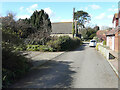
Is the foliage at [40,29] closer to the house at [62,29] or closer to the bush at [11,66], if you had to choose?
the house at [62,29]

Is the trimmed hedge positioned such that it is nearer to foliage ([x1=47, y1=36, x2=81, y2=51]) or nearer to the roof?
foliage ([x1=47, y1=36, x2=81, y2=51])

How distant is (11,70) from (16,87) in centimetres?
91

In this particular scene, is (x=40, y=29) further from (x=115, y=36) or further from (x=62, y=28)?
(x=62, y=28)

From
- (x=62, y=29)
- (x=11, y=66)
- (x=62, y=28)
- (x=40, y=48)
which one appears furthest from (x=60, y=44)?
(x=62, y=28)

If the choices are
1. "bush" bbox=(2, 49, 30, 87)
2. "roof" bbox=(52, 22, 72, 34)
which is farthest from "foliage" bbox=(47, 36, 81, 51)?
"roof" bbox=(52, 22, 72, 34)

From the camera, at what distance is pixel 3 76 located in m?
5.21

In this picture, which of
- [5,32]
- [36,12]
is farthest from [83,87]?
[36,12]

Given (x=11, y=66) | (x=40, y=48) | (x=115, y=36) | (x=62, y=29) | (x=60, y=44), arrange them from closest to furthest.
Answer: (x=11, y=66), (x=115, y=36), (x=40, y=48), (x=60, y=44), (x=62, y=29)

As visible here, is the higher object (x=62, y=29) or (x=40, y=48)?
(x=62, y=29)

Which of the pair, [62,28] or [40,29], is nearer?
[40,29]

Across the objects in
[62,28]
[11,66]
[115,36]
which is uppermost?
[62,28]

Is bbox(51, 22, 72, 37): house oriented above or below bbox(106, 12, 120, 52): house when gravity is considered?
above

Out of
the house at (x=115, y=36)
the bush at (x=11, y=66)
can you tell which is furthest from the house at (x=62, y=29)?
the bush at (x=11, y=66)

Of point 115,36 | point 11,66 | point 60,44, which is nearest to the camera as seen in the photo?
point 11,66
